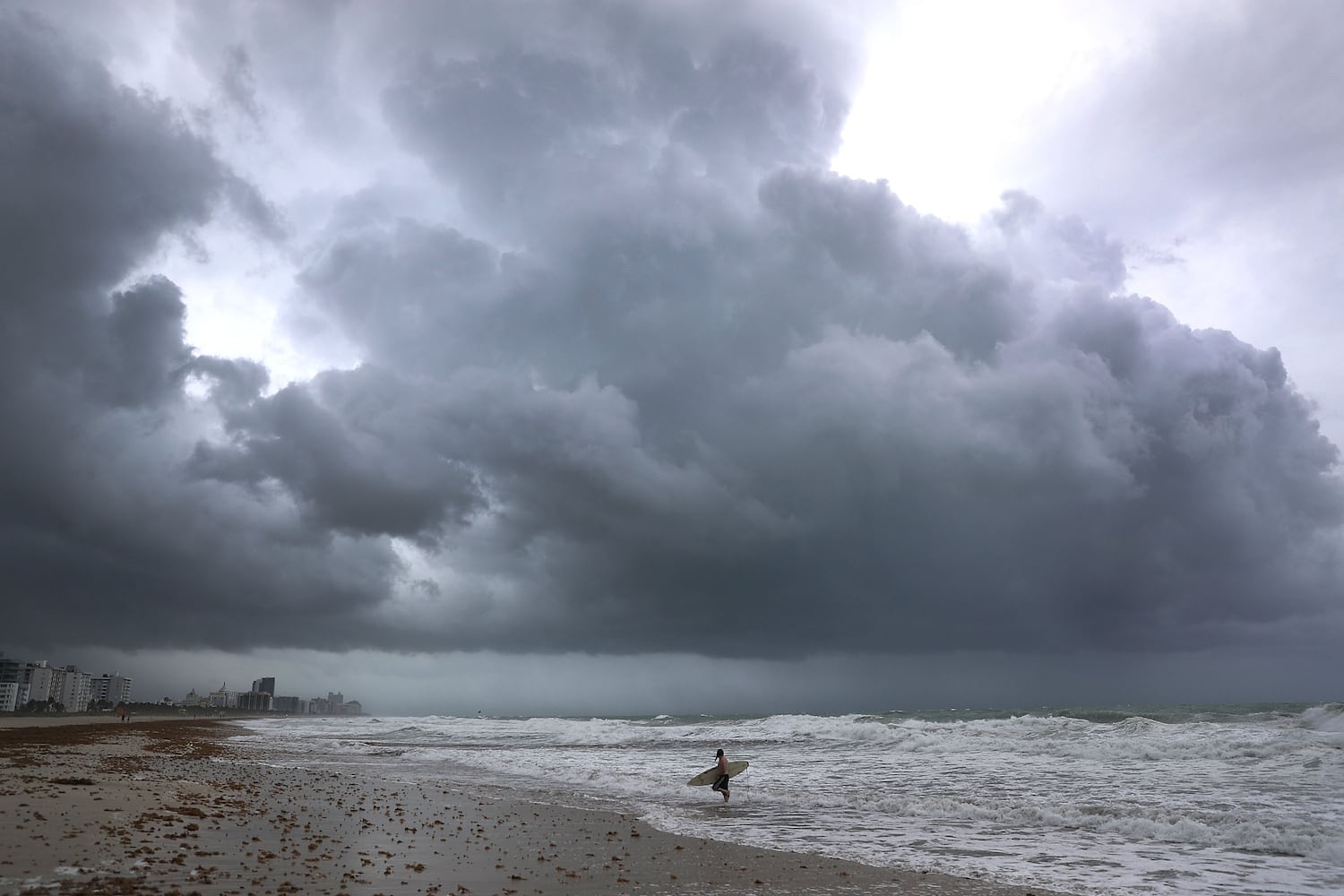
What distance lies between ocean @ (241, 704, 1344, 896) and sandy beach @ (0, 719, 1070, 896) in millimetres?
2081

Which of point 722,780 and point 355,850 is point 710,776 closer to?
point 722,780

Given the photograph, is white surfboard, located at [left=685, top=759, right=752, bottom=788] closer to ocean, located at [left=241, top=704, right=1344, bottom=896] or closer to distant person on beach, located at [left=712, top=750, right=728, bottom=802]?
ocean, located at [left=241, top=704, right=1344, bottom=896]

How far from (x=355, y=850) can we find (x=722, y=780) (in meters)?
14.8

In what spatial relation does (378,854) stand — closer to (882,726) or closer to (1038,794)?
(1038,794)

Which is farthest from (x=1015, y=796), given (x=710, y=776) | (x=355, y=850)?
(x=355, y=850)

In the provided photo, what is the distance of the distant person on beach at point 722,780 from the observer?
26641 mm

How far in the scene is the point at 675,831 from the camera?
19438mm

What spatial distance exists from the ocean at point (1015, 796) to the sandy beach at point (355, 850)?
6.83 feet

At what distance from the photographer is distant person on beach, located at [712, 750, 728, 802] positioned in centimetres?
2664

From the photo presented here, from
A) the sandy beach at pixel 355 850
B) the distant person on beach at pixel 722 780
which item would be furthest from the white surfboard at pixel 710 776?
the sandy beach at pixel 355 850

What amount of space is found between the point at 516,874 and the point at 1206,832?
54.8 ft

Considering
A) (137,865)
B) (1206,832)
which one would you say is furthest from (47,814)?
(1206,832)

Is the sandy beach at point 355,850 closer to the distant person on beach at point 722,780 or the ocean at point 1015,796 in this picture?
the ocean at point 1015,796

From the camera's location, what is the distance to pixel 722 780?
27031mm
